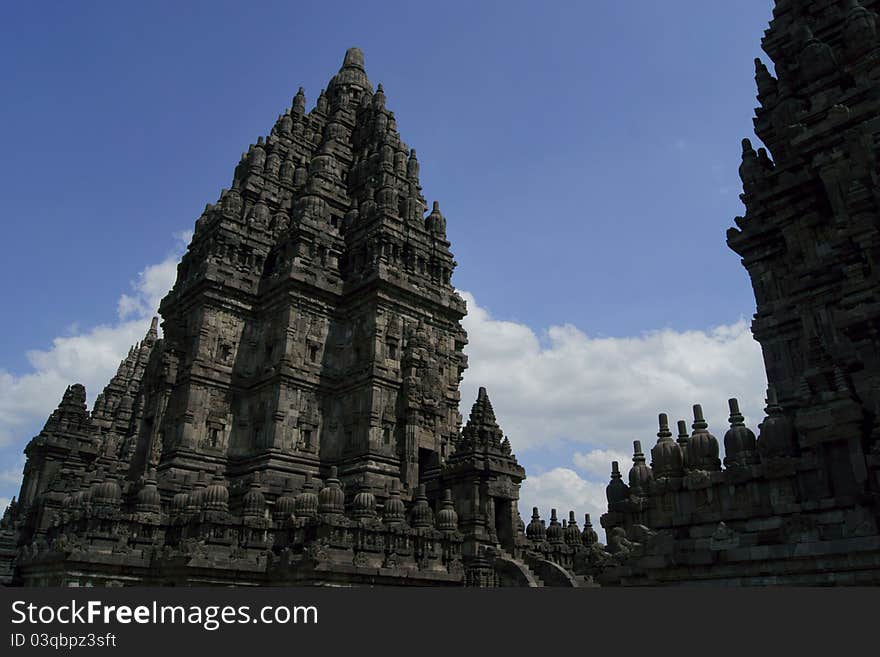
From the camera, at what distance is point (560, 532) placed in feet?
88.4

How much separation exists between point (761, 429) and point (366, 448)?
20.1m

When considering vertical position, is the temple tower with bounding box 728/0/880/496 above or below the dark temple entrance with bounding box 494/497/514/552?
above

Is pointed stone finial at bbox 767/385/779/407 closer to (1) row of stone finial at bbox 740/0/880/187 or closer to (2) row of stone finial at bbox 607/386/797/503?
(2) row of stone finial at bbox 607/386/797/503

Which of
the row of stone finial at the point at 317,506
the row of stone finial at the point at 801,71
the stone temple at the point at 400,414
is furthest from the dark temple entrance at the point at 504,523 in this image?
the row of stone finial at the point at 801,71

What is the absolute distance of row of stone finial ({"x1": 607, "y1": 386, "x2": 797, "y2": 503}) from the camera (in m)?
12.8

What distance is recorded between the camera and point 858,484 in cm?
1107

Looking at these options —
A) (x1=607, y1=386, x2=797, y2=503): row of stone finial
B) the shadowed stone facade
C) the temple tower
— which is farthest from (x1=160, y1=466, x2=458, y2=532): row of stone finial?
the temple tower

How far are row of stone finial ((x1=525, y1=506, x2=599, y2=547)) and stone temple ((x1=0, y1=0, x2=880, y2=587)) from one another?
9 centimetres

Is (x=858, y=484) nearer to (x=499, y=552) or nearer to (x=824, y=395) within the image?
(x=824, y=395)

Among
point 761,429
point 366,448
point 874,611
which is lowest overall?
point 874,611

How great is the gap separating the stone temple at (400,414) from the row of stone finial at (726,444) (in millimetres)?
60

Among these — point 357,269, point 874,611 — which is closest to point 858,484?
point 874,611

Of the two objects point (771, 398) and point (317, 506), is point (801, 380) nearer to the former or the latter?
point (771, 398)

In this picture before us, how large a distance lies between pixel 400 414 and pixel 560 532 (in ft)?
31.5
